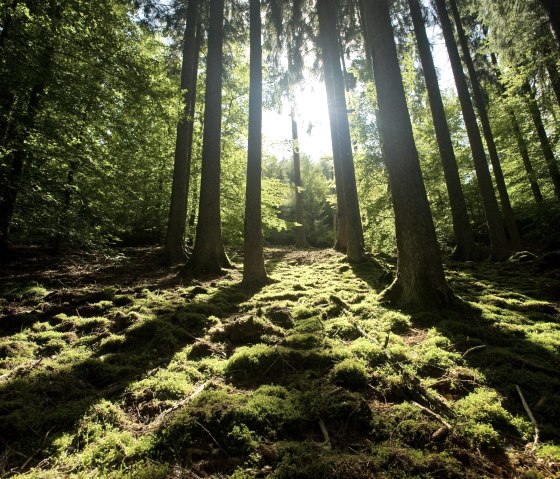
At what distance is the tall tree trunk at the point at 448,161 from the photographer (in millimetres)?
10570

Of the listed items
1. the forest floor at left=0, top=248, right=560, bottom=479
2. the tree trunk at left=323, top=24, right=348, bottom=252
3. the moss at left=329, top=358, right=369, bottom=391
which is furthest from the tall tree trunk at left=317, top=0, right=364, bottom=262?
the moss at left=329, top=358, right=369, bottom=391

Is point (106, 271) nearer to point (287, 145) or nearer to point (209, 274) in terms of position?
point (209, 274)

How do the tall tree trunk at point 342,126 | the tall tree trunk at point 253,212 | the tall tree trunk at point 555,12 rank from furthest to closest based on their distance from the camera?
1. the tall tree trunk at point 342,126
2. the tall tree trunk at point 253,212
3. the tall tree trunk at point 555,12

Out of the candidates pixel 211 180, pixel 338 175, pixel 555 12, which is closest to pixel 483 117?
pixel 555 12

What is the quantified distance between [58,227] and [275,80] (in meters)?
11.0

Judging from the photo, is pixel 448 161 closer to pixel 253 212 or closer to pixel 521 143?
pixel 521 143

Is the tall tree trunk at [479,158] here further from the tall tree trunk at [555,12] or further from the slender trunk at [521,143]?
the tall tree trunk at [555,12]

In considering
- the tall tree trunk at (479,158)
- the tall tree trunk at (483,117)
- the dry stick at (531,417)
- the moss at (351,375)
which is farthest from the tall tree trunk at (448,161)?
→ the moss at (351,375)

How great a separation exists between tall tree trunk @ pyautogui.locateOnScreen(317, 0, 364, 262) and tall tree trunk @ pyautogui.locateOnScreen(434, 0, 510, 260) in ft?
13.3

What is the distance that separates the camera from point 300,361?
11.7 feet

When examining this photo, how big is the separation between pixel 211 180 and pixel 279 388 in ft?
23.3

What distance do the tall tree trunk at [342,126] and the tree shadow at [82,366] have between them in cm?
573

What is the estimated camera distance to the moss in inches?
119

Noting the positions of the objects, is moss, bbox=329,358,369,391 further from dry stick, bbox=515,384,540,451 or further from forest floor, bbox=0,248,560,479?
dry stick, bbox=515,384,540,451
